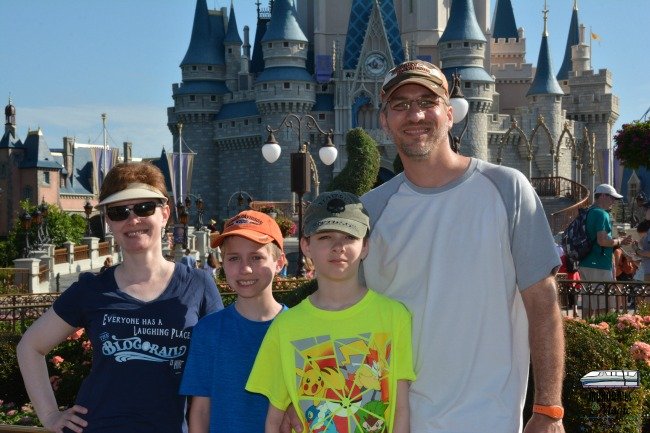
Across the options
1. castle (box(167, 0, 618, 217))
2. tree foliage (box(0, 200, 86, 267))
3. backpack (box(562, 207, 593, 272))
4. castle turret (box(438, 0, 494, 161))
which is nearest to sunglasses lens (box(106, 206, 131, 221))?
backpack (box(562, 207, 593, 272))

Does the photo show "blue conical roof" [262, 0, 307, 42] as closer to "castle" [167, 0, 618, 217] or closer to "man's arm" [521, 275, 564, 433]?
"castle" [167, 0, 618, 217]

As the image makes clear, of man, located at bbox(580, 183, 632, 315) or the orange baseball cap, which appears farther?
man, located at bbox(580, 183, 632, 315)

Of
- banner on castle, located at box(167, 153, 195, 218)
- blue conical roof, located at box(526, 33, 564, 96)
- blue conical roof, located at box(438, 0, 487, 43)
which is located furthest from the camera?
blue conical roof, located at box(526, 33, 564, 96)

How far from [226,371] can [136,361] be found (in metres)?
0.35

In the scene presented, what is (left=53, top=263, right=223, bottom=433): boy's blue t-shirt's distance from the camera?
342 centimetres

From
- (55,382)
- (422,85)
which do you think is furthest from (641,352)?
(55,382)

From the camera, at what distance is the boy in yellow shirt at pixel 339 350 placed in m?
2.99

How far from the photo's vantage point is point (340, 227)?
305 centimetres

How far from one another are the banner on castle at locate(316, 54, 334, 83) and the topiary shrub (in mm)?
48227

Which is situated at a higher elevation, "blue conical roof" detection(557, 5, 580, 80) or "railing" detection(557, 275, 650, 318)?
"blue conical roof" detection(557, 5, 580, 80)

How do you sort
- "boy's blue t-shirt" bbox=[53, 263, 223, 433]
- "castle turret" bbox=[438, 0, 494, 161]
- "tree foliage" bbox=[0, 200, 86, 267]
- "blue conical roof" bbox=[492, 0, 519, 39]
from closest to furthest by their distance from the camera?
"boy's blue t-shirt" bbox=[53, 263, 223, 433] → "tree foliage" bbox=[0, 200, 86, 267] → "castle turret" bbox=[438, 0, 494, 161] → "blue conical roof" bbox=[492, 0, 519, 39]

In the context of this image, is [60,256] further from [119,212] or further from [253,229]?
[253,229]

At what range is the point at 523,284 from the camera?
3051 mm

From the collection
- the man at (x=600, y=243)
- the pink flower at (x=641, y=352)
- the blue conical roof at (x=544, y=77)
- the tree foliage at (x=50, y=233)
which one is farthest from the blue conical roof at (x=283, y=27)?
the pink flower at (x=641, y=352)
